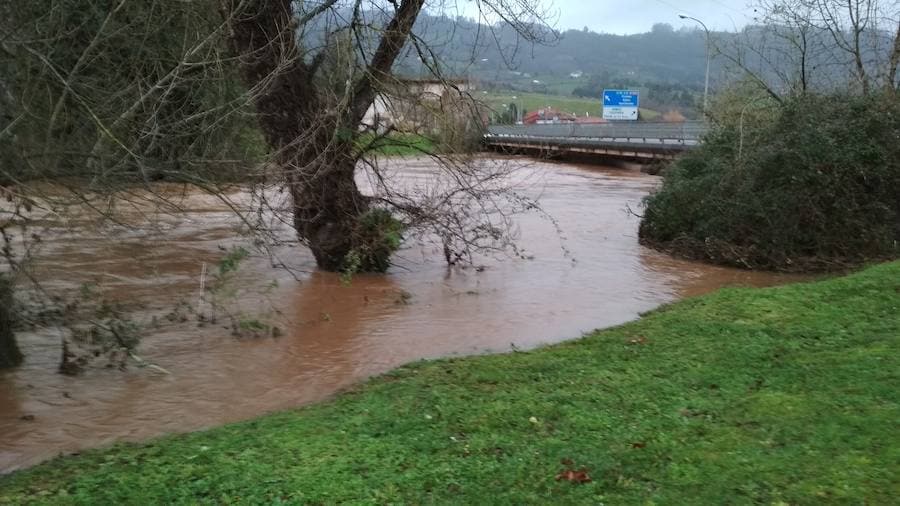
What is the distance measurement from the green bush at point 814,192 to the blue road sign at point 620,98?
6450 cm

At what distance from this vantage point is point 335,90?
505 inches

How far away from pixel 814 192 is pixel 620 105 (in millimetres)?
67040

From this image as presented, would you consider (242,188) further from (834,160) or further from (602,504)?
(834,160)

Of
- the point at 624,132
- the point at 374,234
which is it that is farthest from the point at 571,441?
the point at 624,132

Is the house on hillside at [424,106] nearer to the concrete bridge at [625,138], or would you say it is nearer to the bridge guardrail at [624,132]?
the bridge guardrail at [624,132]

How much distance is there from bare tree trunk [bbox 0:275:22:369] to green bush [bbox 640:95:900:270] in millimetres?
12211

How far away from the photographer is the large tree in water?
12.2 meters

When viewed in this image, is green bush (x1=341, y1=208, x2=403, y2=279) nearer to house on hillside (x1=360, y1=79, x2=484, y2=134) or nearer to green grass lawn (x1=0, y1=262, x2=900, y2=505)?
house on hillside (x1=360, y1=79, x2=484, y2=134)

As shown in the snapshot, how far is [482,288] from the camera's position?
1364 centimetres

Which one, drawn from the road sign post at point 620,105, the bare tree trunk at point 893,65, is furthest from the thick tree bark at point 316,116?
the road sign post at point 620,105

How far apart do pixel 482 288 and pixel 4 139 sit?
26.6 ft

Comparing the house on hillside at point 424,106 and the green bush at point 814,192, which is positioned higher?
the house on hillside at point 424,106

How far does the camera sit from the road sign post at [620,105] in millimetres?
79500

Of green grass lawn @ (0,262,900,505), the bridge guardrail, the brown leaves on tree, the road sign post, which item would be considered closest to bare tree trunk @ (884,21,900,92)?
green grass lawn @ (0,262,900,505)
